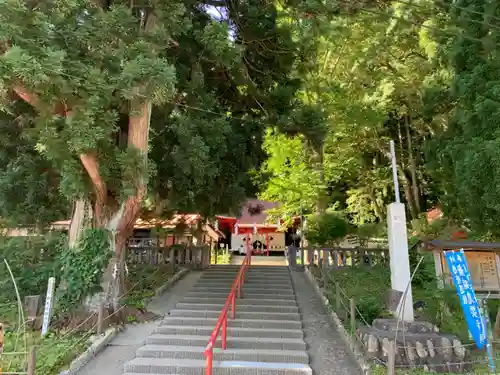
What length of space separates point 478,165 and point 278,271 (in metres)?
7.13

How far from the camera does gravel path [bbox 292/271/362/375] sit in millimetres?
6422

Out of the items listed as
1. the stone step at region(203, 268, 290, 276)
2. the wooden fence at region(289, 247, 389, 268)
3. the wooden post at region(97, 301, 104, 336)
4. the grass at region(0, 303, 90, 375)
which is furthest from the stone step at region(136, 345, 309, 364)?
the wooden fence at region(289, 247, 389, 268)

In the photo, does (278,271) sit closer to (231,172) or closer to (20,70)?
(231,172)

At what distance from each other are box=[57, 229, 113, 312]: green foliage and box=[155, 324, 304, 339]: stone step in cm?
182

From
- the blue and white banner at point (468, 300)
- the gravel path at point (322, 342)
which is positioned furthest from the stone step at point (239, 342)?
the blue and white banner at point (468, 300)

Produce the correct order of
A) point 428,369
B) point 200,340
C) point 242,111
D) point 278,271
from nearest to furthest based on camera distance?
point 428,369 → point 200,340 → point 242,111 → point 278,271

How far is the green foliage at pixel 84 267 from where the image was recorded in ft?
26.6

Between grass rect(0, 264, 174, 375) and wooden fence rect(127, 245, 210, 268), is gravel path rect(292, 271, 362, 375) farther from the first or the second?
wooden fence rect(127, 245, 210, 268)

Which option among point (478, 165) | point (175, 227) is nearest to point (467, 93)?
point (478, 165)

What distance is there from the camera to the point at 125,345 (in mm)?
7395

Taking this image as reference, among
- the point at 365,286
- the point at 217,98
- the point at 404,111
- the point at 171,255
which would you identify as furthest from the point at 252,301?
the point at 404,111

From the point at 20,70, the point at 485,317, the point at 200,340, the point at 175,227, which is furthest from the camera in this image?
the point at 175,227

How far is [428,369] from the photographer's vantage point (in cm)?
589

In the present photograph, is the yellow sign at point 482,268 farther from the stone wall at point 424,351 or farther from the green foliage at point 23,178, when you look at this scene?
the green foliage at point 23,178
